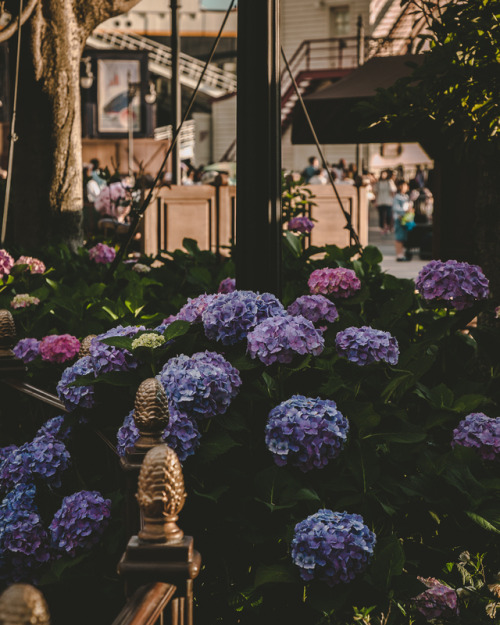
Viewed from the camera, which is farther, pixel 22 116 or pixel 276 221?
pixel 22 116

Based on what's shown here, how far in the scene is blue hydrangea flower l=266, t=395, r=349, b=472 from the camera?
8.50ft

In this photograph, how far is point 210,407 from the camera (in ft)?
8.93

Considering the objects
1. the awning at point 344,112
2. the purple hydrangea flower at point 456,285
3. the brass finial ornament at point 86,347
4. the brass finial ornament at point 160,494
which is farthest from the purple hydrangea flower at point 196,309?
the awning at point 344,112

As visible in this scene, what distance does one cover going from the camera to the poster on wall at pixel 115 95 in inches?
1282

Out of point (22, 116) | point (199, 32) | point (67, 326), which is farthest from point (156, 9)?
point (67, 326)

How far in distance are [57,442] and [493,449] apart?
4.72ft

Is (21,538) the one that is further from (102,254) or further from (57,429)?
(102,254)

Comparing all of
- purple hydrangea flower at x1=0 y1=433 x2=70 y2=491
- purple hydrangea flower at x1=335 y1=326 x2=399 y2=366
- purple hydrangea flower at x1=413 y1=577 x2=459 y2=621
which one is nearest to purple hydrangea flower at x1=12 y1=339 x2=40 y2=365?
purple hydrangea flower at x1=0 y1=433 x2=70 y2=491

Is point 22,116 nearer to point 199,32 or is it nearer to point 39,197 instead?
point 39,197

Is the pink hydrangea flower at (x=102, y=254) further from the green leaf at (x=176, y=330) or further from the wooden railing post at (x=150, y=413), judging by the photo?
the wooden railing post at (x=150, y=413)

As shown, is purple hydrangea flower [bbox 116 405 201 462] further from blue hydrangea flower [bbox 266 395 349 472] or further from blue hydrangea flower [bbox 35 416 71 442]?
blue hydrangea flower [bbox 35 416 71 442]

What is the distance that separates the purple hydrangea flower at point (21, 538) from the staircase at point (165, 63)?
38980 mm

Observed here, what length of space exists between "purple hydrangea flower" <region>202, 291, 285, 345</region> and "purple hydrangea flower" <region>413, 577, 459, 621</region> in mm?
1010

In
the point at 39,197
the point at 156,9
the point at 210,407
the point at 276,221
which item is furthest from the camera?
the point at 156,9
